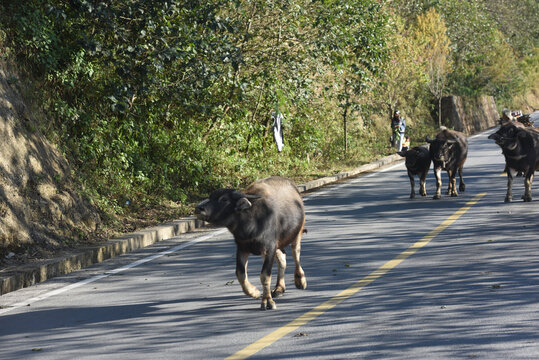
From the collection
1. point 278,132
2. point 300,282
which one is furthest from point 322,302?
point 278,132

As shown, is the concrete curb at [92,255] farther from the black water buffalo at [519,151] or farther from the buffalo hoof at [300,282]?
the black water buffalo at [519,151]

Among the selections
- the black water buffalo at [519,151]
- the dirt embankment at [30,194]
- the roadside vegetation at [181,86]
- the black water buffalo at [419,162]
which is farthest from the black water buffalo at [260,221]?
the black water buffalo at [419,162]

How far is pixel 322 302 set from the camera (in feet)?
27.5

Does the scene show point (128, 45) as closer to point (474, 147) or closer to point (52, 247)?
point (52, 247)

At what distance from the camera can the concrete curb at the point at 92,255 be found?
10.1 meters

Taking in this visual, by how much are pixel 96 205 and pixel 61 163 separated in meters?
0.89

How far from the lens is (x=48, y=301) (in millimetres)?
9195

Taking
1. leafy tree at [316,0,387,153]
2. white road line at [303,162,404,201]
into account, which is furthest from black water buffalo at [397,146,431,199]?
leafy tree at [316,0,387,153]

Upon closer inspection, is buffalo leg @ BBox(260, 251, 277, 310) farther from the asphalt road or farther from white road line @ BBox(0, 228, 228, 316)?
white road line @ BBox(0, 228, 228, 316)

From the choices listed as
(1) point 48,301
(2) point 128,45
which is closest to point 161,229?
(2) point 128,45

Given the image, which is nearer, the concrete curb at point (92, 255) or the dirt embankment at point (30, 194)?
the concrete curb at point (92, 255)

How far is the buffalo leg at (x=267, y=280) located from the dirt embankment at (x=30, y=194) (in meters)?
4.03

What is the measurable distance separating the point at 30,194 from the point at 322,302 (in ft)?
19.1

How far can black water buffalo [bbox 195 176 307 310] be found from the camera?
312 inches
